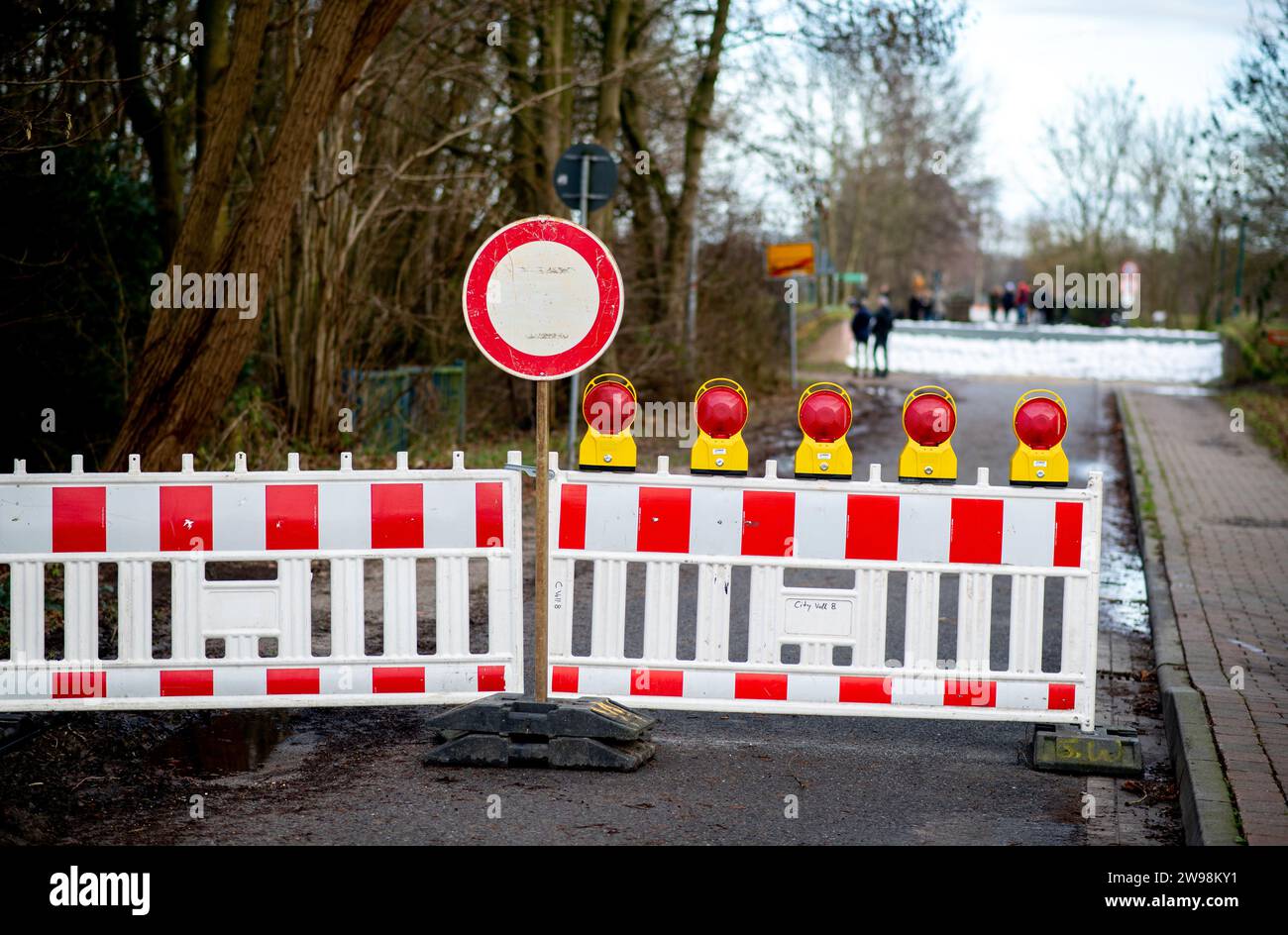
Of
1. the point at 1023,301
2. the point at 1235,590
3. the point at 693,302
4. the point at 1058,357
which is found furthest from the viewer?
the point at 1023,301

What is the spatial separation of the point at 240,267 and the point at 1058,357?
33.2 meters

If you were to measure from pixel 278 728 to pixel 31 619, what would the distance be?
118 centimetres

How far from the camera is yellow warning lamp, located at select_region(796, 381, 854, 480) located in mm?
6230

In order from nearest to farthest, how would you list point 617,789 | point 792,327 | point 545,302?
Answer: point 617,789 < point 545,302 < point 792,327

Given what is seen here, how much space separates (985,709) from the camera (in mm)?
6242

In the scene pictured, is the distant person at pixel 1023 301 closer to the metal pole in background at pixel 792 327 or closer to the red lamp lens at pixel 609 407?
the metal pole in background at pixel 792 327

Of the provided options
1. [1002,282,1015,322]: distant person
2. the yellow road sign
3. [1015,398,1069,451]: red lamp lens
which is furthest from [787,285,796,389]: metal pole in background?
[1002,282,1015,322]: distant person

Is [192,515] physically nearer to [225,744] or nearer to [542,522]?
[225,744]

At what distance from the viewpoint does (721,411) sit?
6234 millimetres

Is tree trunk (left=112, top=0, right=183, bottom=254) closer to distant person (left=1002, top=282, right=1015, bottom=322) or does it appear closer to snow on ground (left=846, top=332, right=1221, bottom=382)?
snow on ground (left=846, top=332, right=1221, bottom=382)

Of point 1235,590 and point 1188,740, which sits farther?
point 1235,590

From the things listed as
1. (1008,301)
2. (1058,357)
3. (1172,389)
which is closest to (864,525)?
(1172,389)

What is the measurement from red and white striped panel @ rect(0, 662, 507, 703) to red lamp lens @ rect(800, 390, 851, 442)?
175cm
